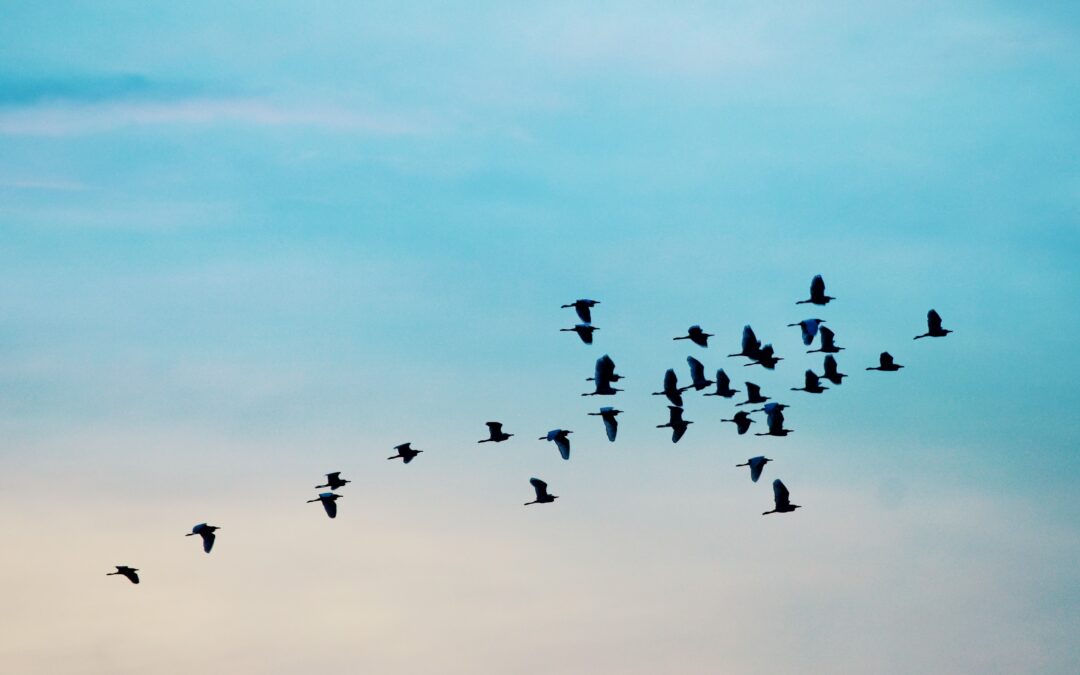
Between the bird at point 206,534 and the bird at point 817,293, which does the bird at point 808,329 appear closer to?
the bird at point 817,293

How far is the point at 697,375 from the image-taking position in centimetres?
11425

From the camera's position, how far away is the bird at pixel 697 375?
114 m

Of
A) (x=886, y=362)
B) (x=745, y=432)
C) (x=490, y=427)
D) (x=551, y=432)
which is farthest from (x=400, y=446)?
(x=886, y=362)

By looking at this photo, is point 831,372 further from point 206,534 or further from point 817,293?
point 206,534

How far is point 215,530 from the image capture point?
113m

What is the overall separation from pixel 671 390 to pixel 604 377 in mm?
4299

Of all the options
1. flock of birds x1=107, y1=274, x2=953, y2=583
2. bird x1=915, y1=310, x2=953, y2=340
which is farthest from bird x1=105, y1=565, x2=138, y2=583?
bird x1=915, y1=310, x2=953, y2=340

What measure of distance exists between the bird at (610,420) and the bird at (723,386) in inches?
239

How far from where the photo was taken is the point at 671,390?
11375cm

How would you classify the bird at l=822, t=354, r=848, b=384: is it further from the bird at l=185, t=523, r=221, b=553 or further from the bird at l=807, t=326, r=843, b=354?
the bird at l=185, t=523, r=221, b=553

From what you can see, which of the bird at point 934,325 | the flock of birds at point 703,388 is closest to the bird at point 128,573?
the flock of birds at point 703,388

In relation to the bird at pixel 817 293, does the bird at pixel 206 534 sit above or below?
below

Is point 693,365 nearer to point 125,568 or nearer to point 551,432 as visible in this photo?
point 551,432

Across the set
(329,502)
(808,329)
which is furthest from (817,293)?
(329,502)
